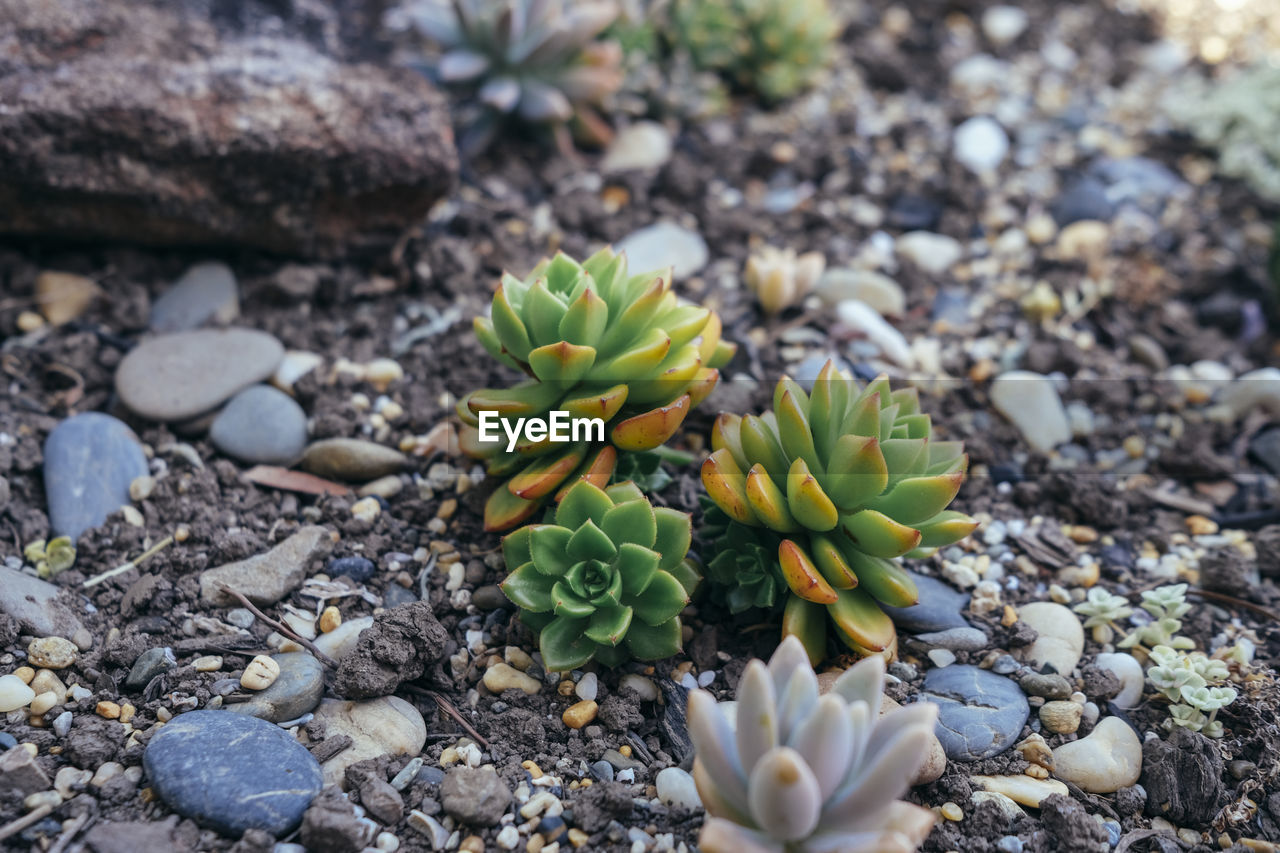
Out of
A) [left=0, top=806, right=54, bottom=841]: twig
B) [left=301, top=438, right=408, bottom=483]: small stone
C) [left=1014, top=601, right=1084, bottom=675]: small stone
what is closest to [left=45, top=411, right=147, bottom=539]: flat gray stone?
[left=301, top=438, right=408, bottom=483]: small stone

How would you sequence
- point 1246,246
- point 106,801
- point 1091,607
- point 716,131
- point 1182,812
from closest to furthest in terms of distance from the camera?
point 106,801 < point 1182,812 < point 1091,607 < point 1246,246 < point 716,131

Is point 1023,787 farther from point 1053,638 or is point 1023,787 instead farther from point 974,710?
point 1053,638

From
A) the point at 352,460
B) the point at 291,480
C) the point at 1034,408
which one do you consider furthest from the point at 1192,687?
the point at 291,480

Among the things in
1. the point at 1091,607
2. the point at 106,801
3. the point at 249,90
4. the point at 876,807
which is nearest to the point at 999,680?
the point at 1091,607

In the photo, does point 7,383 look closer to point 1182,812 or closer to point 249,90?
point 249,90

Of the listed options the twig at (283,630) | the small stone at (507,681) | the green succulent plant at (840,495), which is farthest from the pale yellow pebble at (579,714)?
the twig at (283,630)

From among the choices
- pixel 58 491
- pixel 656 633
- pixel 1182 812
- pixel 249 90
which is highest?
pixel 249 90
